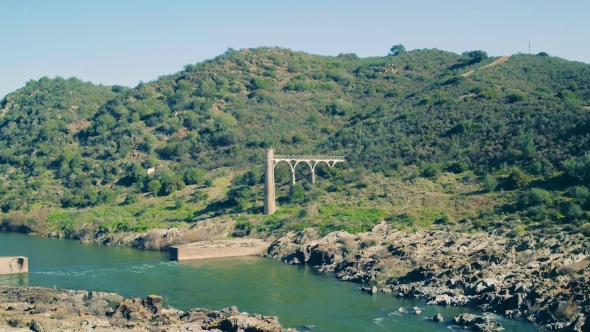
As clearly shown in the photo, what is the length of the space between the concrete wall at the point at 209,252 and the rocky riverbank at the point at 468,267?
1.67 m

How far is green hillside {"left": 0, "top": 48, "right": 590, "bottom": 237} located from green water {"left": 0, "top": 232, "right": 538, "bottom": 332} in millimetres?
9540

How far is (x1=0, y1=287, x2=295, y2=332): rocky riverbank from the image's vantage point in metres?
39.4

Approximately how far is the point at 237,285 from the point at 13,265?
16.1 m

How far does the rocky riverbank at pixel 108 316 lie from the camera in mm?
39438

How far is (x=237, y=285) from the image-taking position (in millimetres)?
52250

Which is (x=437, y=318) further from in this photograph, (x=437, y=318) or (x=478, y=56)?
(x=478, y=56)

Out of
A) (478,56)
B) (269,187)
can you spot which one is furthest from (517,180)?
(478,56)

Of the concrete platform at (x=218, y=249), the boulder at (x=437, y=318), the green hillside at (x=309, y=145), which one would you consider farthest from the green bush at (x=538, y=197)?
the boulder at (x=437, y=318)

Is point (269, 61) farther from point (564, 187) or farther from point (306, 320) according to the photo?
point (306, 320)

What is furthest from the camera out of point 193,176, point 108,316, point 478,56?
point 478,56

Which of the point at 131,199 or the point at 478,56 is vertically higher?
the point at 478,56

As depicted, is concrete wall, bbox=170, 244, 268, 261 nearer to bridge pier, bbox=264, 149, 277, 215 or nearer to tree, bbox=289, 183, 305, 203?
bridge pier, bbox=264, 149, 277, 215

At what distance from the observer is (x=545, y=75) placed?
109 m

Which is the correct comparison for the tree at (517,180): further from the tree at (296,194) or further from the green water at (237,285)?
the green water at (237,285)
